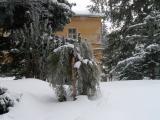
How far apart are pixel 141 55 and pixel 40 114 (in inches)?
351

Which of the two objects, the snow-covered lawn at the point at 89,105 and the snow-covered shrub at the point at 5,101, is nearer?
the snow-covered lawn at the point at 89,105

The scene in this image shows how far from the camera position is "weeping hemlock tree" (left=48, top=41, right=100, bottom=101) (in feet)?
29.9

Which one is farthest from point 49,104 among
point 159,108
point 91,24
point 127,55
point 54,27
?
point 91,24

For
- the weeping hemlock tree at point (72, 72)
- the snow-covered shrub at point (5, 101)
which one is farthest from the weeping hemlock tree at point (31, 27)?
the snow-covered shrub at point (5, 101)

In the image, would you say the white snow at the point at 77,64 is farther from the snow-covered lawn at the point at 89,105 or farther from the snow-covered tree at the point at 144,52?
the snow-covered tree at the point at 144,52

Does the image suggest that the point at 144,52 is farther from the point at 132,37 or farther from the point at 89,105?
the point at 89,105

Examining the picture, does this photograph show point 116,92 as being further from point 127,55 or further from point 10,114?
point 127,55

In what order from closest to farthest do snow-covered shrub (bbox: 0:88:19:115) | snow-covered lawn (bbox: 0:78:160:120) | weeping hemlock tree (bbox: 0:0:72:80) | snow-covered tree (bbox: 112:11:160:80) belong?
snow-covered lawn (bbox: 0:78:160:120), snow-covered shrub (bbox: 0:88:19:115), weeping hemlock tree (bbox: 0:0:72:80), snow-covered tree (bbox: 112:11:160:80)

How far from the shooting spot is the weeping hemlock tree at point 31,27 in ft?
38.3

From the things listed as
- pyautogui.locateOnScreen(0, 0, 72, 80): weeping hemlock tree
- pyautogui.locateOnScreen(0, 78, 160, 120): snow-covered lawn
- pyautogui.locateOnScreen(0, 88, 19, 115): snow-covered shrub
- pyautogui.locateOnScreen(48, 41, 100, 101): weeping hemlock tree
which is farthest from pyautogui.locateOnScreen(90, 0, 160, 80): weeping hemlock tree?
→ pyautogui.locateOnScreen(0, 88, 19, 115): snow-covered shrub

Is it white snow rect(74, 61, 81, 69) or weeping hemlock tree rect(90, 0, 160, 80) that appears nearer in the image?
white snow rect(74, 61, 81, 69)

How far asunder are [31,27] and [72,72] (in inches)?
134

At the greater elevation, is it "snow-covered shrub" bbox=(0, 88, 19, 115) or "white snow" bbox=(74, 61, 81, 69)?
"white snow" bbox=(74, 61, 81, 69)

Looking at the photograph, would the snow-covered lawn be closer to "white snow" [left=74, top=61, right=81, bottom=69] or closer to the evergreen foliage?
the evergreen foliage
